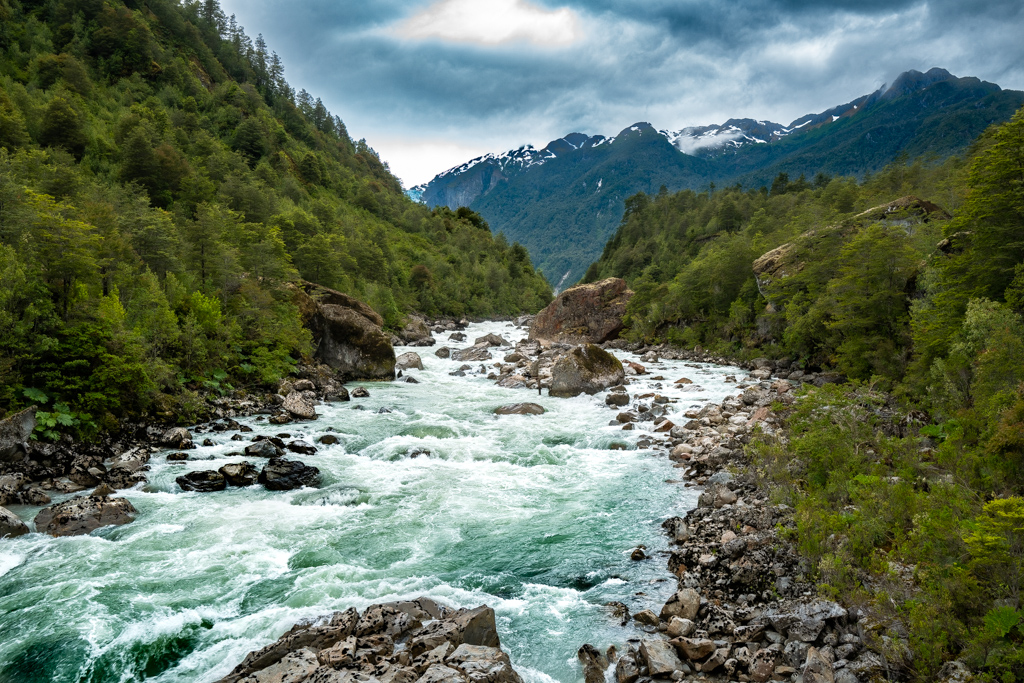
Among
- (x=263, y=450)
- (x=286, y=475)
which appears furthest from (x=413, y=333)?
(x=286, y=475)

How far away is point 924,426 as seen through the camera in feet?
40.4

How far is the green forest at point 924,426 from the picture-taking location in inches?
222

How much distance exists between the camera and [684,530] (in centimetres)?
1002

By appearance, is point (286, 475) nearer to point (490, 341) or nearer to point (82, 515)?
point (82, 515)

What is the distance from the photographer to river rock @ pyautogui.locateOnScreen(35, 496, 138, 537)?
9430 millimetres

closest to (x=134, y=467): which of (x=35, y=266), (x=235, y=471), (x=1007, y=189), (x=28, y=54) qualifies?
(x=235, y=471)

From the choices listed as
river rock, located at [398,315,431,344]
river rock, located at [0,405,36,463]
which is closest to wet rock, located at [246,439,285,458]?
river rock, located at [0,405,36,463]

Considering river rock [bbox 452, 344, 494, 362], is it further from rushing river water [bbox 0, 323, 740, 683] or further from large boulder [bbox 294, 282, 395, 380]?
rushing river water [bbox 0, 323, 740, 683]

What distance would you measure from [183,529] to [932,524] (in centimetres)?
1384

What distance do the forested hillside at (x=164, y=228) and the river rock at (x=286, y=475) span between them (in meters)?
5.70

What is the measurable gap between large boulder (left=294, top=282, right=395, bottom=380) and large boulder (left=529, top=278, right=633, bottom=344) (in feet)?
86.3

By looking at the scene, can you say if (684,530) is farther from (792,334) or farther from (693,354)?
(693,354)

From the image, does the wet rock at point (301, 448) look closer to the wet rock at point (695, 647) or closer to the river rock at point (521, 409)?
the river rock at point (521, 409)

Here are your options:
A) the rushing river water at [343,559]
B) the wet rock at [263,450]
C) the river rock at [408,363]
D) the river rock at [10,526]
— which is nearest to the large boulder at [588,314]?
the river rock at [408,363]
